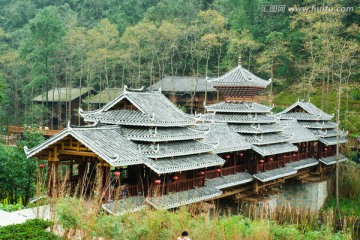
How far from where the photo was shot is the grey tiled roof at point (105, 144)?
473 inches

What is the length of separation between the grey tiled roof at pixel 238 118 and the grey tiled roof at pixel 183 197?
517cm

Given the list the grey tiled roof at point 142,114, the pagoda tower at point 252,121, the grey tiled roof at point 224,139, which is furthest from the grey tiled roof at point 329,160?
the grey tiled roof at point 142,114

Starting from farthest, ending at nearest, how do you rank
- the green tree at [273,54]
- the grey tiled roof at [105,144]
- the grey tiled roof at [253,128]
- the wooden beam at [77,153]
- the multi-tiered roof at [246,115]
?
the green tree at [273,54], the multi-tiered roof at [246,115], the grey tiled roof at [253,128], the wooden beam at [77,153], the grey tiled roof at [105,144]

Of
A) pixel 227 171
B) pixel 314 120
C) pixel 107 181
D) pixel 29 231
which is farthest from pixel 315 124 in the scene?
pixel 29 231

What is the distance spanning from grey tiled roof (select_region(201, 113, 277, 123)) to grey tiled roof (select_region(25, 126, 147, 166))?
7.91 metres

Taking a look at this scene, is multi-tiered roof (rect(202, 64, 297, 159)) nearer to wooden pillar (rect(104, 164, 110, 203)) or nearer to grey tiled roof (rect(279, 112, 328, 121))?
grey tiled roof (rect(279, 112, 328, 121))

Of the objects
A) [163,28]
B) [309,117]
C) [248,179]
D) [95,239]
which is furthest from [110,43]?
[95,239]

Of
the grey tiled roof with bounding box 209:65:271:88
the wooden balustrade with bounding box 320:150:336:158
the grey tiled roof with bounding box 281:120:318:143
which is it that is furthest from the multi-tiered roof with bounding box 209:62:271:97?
the wooden balustrade with bounding box 320:150:336:158

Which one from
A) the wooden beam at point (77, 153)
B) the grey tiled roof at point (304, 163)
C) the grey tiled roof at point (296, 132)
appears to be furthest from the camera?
the grey tiled roof at point (304, 163)

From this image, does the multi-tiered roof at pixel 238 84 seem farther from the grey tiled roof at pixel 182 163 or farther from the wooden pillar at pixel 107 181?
the wooden pillar at pixel 107 181

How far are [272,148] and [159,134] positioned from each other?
8036 mm

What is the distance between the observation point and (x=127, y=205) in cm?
1239

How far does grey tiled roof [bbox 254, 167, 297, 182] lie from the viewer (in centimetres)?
1952

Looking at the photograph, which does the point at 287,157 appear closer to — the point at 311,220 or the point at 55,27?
the point at 311,220
